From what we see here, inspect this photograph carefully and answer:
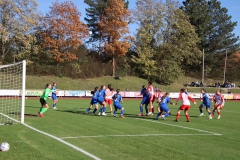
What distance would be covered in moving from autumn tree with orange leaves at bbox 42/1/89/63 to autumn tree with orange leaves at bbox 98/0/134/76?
5.06 metres

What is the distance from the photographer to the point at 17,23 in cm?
4388

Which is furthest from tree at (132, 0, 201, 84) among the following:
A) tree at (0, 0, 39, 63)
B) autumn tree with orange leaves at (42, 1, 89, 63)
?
tree at (0, 0, 39, 63)

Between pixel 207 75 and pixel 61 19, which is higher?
pixel 61 19

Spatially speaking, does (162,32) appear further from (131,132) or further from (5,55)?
(131,132)

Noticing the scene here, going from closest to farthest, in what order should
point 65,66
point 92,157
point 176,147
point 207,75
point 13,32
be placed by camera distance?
point 92,157, point 176,147, point 13,32, point 65,66, point 207,75

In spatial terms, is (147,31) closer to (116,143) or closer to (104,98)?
(104,98)

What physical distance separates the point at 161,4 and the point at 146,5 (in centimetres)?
279

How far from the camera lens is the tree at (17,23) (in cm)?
4303

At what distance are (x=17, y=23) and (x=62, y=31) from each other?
23.9 ft

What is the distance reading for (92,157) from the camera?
26.4ft

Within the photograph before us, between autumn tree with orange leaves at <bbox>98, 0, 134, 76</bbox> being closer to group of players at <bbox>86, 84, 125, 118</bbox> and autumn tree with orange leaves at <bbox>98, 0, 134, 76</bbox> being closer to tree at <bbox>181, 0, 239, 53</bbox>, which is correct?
tree at <bbox>181, 0, 239, 53</bbox>

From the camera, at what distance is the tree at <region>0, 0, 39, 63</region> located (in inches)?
1694

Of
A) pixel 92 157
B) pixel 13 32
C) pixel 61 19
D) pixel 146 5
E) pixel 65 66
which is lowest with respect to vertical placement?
pixel 92 157

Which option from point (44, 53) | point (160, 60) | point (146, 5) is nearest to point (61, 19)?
point (44, 53)
